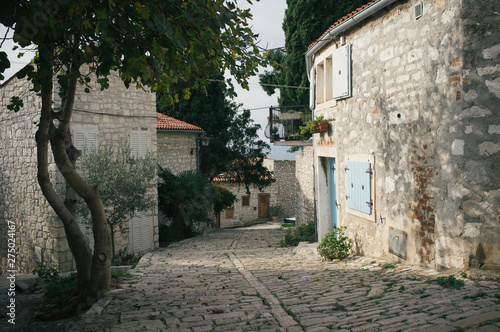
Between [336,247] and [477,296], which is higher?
[477,296]

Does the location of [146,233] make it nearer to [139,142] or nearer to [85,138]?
[139,142]

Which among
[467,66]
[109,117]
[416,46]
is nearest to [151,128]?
[109,117]

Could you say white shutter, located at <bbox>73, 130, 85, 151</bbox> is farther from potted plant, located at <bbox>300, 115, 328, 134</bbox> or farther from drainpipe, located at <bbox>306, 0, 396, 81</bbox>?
drainpipe, located at <bbox>306, 0, 396, 81</bbox>

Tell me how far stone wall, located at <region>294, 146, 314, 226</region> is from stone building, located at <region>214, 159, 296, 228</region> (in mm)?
11826

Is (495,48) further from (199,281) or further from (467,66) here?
(199,281)

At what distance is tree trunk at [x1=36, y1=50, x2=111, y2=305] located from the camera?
533cm

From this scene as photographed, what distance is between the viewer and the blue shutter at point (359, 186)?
7.78 meters

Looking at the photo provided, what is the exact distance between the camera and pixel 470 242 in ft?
17.7

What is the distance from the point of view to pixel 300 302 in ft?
17.0

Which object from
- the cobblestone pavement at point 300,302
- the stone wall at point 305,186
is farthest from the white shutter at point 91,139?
the stone wall at point 305,186

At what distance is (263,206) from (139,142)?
60.7 feet

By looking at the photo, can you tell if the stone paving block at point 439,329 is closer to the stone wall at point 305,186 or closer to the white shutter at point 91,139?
the white shutter at point 91,139

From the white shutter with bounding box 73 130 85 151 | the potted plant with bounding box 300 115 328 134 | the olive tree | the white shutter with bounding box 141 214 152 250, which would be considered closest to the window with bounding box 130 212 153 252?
the white shutter with bounding box 141 214 152 250

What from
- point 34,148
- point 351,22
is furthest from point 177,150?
point 351,22
